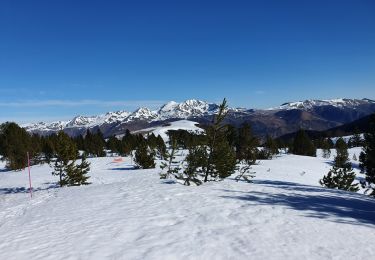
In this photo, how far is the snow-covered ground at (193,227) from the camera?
993 centimetres

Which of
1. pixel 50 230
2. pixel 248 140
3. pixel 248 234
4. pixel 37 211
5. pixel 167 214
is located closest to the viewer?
pixel 248 234

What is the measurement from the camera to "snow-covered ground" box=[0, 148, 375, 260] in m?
9.93

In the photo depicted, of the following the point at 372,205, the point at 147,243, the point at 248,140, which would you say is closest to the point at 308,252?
the point at 147,243

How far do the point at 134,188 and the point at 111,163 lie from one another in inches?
2012

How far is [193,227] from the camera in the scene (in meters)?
12.4

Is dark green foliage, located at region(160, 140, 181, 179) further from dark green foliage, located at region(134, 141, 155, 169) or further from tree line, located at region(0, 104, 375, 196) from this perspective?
dark green foliage, located at region(134, 141, 155, 169)

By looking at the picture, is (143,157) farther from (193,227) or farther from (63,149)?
(193,227)

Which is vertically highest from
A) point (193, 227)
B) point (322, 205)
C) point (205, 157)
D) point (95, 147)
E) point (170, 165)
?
point (95, 147)

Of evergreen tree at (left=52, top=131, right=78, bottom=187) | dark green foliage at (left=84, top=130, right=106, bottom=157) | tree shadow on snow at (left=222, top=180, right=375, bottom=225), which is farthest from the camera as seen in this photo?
dark green foliage at (left=84, top=130, right=106, bottom=157)

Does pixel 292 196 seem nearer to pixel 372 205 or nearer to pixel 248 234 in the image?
pixel 372 205

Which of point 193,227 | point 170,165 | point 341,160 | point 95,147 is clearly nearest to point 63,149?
point 170,165

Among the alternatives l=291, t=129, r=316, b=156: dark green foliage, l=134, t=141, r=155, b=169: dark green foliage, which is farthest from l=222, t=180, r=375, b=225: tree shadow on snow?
l=291, t=129, r=316, b=156: dark green foliage

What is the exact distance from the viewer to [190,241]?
35.4 ft

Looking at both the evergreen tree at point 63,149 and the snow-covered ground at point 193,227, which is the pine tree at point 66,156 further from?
the snow-covered ground at point 193,227
